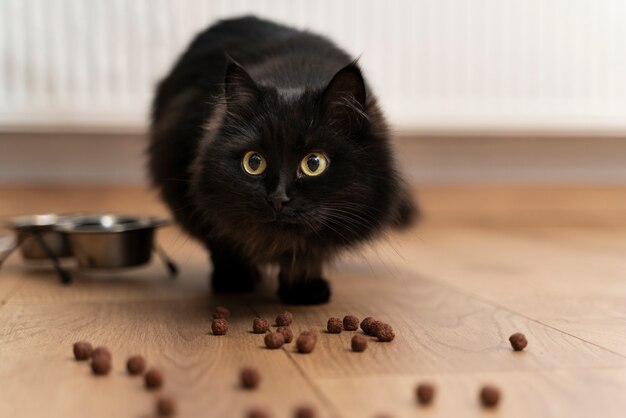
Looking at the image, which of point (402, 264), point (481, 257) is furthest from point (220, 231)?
point (481, 257)

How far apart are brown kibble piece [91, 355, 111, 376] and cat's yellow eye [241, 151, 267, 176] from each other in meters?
0.44

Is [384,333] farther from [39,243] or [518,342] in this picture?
[39,243]

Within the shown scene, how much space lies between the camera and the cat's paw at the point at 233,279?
1724mm

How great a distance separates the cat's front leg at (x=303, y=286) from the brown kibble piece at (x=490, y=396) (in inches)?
24.0

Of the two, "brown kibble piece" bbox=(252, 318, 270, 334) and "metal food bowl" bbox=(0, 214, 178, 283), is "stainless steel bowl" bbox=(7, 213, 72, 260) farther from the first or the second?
"brown kibble piece" bbox=(252, 318, 270, 334)

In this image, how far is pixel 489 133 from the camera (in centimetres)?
302

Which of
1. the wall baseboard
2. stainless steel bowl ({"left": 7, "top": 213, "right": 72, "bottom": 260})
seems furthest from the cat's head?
the wall baseboard

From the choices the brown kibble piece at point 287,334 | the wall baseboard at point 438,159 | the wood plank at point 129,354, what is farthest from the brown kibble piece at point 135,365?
the wall baseboard at point 438,159

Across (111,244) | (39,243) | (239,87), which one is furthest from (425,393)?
(39,243)

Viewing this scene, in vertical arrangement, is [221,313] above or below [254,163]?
below

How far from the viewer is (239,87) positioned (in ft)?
4.65

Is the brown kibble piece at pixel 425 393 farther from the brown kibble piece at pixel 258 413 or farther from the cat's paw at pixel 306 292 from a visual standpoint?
the cat's paw at pixel 306 292

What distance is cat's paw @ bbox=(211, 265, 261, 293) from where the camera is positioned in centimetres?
172

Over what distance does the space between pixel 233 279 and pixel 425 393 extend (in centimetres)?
87
